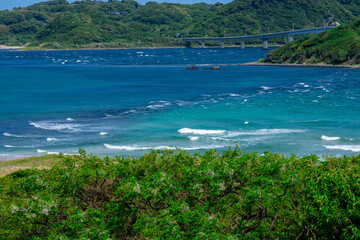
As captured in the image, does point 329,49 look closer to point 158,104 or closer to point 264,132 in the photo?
point 158,104

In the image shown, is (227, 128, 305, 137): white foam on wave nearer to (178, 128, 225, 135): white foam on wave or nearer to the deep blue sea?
the deep blue sea

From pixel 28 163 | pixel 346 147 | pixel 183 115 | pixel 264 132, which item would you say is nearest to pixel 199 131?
pixel 264 132

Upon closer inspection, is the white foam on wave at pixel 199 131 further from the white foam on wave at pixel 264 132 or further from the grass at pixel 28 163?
the grass at pixel 28 163

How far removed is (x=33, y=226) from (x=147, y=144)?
3890 centimetres

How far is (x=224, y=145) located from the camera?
5922 cm

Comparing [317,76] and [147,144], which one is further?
[317,76]

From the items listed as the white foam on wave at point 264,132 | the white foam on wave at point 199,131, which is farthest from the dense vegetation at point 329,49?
the white foam on wave at point 199,131

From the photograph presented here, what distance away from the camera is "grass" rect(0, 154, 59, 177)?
47000mm

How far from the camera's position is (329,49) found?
179 metres

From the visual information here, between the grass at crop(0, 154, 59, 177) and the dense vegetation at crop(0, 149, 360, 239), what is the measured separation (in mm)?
20791

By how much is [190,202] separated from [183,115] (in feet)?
190

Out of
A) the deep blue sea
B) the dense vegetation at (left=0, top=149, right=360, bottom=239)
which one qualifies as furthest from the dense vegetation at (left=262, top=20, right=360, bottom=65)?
the dense vegetation at (left=0, top=149, right=360, bottom=239)

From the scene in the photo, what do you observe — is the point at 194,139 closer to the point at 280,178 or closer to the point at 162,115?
the point at 162,115

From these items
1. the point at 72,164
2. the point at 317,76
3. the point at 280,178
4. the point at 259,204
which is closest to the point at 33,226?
the point at 72,164
